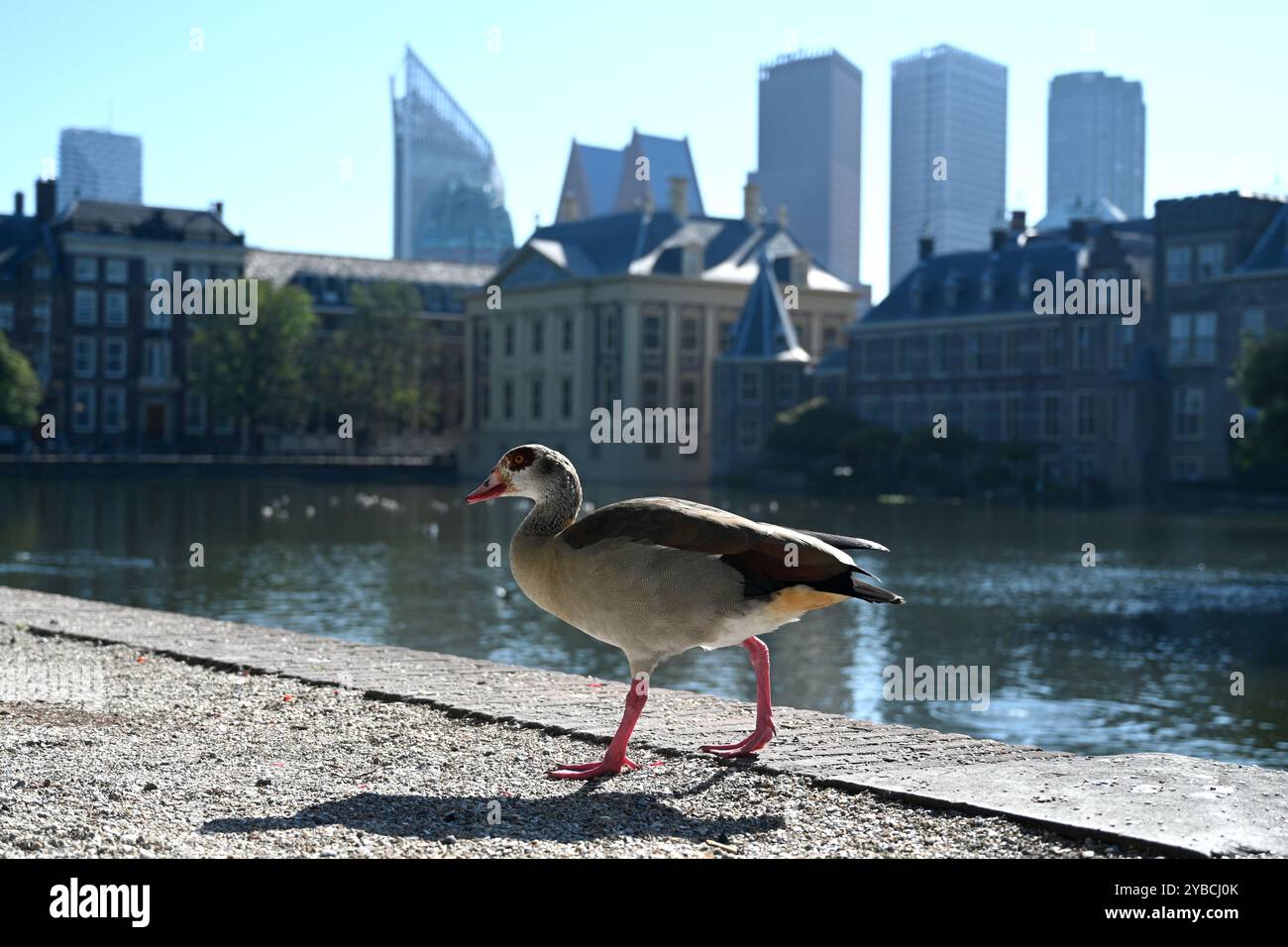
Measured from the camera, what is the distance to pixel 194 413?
94.7 m

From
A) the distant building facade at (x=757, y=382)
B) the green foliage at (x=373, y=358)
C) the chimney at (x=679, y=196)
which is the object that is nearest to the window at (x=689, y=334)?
the chimney at (x=679, y=196)

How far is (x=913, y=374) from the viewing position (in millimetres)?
74438

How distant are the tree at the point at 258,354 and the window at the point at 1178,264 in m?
46.9

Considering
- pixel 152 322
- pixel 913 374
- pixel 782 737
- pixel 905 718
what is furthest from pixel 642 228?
pixel 782 737

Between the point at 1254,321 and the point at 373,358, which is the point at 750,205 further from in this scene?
the point at 1254,321

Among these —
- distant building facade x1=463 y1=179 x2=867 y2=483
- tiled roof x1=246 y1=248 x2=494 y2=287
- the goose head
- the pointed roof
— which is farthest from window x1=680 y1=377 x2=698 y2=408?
the goose head

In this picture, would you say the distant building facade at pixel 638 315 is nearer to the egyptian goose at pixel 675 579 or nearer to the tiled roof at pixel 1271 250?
the tiled roof at pixel 1271 250

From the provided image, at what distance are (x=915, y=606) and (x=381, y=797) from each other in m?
19.5

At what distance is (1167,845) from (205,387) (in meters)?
86.4

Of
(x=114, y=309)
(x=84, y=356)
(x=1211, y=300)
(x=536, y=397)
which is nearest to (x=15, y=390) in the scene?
(x=84, y=356)

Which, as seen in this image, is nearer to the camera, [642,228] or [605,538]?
[605,538]
